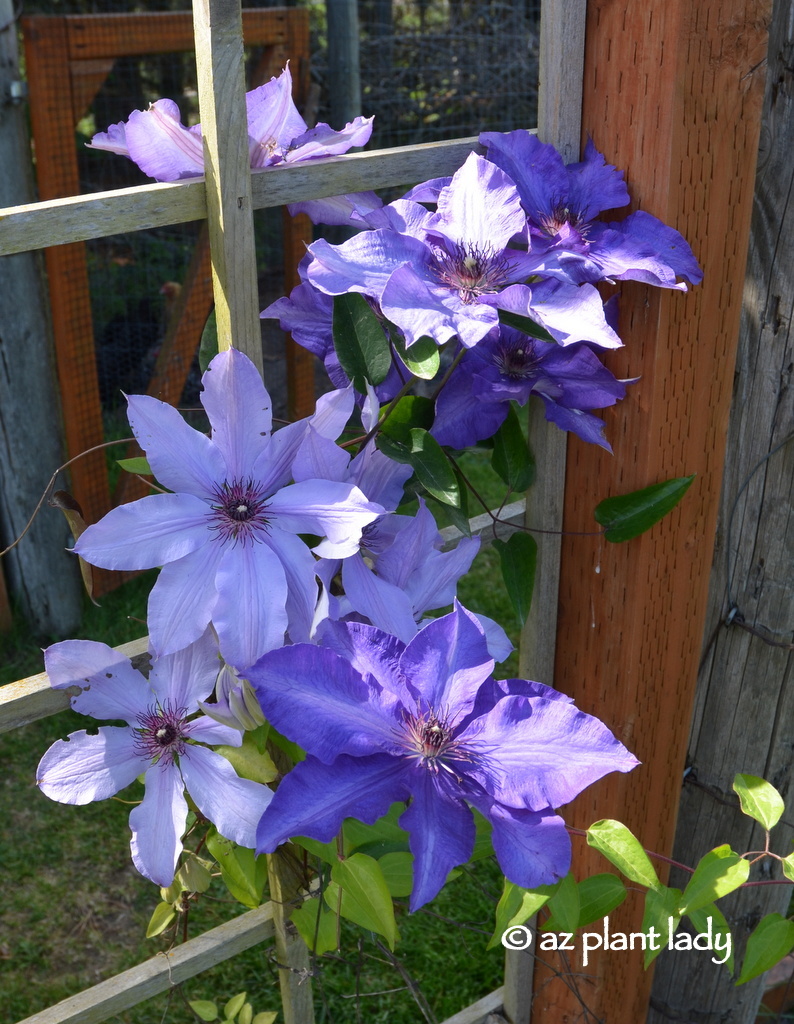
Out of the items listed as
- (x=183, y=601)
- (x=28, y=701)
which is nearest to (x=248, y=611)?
(x=183, y=601)

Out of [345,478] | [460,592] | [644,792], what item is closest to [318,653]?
[345,478]

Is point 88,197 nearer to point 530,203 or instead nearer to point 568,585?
point 530,203

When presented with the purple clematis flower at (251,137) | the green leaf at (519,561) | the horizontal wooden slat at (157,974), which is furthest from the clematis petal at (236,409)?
the horizontal wooden slat at (157,974)

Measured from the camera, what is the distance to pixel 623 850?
90cm

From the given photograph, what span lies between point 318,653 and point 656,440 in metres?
0.47

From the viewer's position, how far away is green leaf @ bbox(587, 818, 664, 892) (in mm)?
893

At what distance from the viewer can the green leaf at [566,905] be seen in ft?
3.22

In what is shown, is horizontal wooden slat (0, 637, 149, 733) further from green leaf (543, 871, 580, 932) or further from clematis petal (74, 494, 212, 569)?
green leaf (543, 871, 580, 932)

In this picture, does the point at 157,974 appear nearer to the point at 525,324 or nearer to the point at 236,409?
the point at 236,409

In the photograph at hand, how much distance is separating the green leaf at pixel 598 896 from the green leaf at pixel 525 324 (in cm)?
57

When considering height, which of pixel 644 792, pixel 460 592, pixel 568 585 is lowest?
pixel 460 592

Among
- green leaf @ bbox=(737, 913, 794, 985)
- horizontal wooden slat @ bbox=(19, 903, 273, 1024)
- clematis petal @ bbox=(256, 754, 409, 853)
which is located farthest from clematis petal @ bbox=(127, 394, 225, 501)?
green leaf @ bbox=(737, 913, 794, 985)

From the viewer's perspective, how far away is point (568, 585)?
3.99ft

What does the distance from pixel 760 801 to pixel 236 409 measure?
2.02 feet
